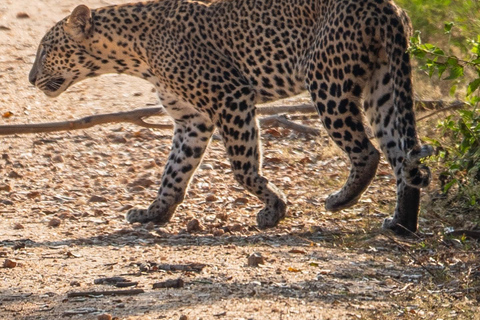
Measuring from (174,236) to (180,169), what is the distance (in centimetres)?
91

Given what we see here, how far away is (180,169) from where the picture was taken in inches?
355

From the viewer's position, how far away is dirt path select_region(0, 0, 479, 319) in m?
5.98

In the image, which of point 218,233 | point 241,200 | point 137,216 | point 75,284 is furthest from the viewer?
point 241,200

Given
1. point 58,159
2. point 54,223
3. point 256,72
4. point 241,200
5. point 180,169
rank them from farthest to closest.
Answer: point 58,159
point 241,200
point 180,169
point 54,223
point 256,72

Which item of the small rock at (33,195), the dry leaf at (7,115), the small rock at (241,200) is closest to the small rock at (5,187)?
the small rock at (33,195)

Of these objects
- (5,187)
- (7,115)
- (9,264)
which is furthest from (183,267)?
(7,115)

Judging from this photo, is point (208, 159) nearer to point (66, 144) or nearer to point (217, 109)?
point (66, 144)

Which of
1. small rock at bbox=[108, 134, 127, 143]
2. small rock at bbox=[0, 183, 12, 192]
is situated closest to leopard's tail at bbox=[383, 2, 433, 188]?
small rock at bbox=[0, 183, 12, 192]

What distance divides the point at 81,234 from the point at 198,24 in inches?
79.2

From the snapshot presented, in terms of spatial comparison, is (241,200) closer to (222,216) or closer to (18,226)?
(222,216)

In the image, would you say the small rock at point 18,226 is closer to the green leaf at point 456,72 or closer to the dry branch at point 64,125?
the dry branch at point 64,125

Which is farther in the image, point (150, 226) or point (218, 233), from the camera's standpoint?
point (150, 226)

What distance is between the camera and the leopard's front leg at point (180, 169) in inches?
351

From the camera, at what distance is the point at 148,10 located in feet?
29.4
